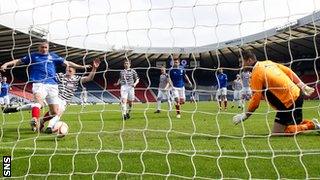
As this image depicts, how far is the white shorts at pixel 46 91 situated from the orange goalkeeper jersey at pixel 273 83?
3.53m

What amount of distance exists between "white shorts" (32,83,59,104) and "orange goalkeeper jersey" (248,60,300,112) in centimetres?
353

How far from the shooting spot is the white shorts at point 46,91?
809 centimetres

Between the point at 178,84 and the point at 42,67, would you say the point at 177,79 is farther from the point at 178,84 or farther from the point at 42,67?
the point at 42,67

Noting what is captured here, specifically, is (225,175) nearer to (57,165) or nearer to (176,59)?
(57,165)

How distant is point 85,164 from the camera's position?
488cm

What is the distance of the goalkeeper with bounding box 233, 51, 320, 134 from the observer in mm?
6355

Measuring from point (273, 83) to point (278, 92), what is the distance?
148 mm

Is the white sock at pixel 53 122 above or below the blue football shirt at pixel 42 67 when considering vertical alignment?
below

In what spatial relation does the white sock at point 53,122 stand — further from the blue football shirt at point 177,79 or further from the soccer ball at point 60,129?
the blue football shirt at point 177,79

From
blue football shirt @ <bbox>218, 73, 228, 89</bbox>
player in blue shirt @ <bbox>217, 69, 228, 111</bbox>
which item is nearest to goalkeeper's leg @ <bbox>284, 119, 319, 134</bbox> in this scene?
player in blue shirt @ <bbox>217, 69, 228, 111</bbox>

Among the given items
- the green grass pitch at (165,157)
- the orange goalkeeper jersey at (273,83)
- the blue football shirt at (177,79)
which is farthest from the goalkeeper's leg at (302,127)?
the blue football shirt at (177,79)

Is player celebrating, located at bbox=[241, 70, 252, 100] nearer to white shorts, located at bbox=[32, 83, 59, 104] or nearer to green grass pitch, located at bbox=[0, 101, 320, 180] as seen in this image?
white shorts, located at bbox=[32, 83, 59, 104]

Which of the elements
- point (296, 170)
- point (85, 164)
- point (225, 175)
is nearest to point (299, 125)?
point (296, 170)

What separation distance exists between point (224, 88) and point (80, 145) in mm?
12650
